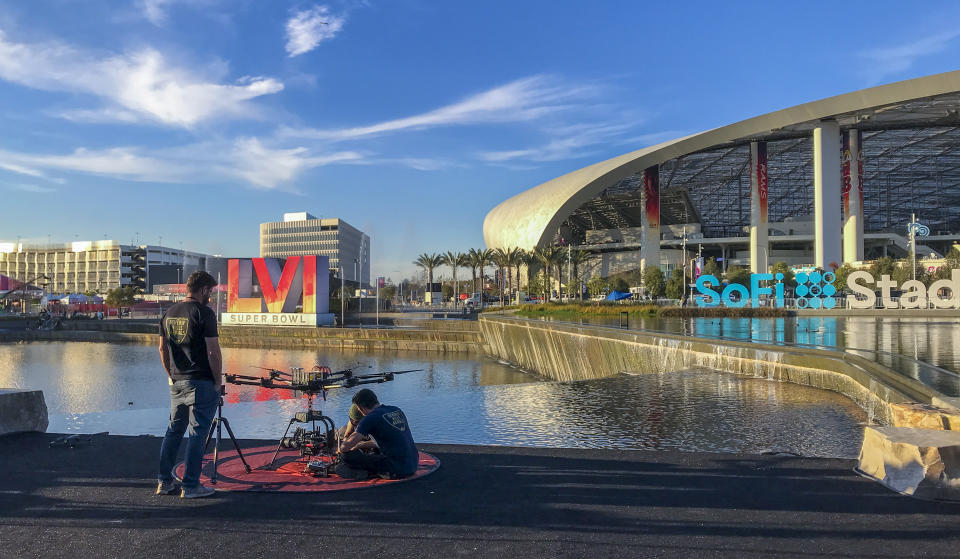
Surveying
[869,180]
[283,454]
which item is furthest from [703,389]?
[869,180]

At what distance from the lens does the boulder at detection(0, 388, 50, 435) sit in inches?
324

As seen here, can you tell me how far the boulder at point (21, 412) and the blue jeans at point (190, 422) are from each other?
4065 mm

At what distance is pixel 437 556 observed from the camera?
4.11m

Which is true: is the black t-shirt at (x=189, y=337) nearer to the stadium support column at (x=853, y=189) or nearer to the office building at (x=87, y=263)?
the stadium support column at (x=853, y=189)

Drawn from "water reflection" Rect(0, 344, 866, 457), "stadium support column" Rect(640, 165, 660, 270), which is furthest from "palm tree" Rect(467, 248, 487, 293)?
"water reflection" Rect(0, 344, 866, 457)

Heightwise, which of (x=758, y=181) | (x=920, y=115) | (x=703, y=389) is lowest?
(x=703, y=389)

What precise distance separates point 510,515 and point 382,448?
4.87 feet

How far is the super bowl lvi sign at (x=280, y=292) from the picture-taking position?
159 ft

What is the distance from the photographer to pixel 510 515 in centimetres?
491

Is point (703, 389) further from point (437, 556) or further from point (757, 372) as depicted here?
point (437, 556)

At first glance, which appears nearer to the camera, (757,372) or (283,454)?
(283,454)

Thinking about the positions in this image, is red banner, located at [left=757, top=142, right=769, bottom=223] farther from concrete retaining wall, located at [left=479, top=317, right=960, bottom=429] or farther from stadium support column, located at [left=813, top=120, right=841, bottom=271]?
concrete retaining wall, located at [left=479, top=317, right=960, bottom=429]

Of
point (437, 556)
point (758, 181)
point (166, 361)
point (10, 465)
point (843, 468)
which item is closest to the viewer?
point (437, 556)

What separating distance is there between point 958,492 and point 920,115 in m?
69.6
